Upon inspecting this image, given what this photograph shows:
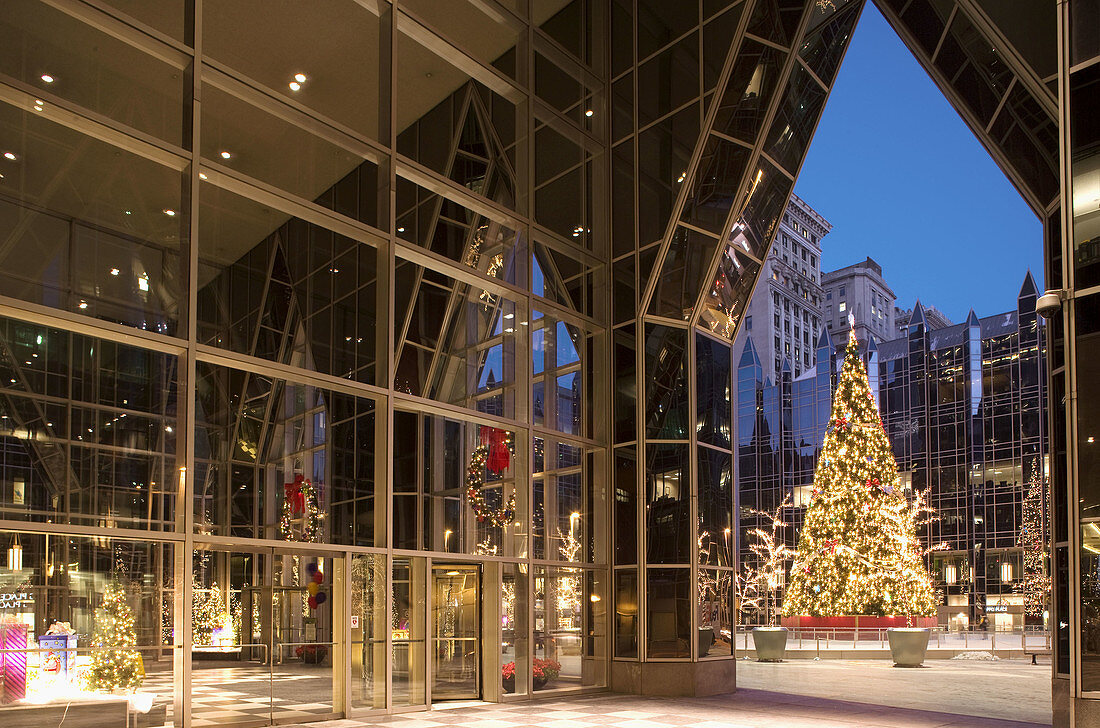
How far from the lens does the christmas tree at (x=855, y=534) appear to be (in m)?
37.1

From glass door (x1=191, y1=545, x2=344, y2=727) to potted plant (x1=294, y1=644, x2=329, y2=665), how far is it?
0.01 m

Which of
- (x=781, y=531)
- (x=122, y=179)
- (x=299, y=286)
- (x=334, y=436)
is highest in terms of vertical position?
(x=122, y=179)

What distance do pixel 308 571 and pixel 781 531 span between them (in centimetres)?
6998

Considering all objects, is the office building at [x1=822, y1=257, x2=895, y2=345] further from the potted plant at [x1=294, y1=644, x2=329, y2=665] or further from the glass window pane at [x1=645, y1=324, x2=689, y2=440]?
the potted plant at [x1=294, y1=644, x2=329, y2=665]

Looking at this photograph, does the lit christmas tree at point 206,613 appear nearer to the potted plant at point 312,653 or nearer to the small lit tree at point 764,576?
the potted plant at point 312,653

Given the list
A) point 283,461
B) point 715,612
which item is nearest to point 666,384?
point 715,612

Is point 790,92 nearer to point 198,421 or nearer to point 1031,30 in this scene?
point 1031,30

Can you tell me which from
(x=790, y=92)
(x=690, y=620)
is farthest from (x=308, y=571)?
(x=790, y=92)

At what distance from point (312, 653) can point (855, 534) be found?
28964 mm


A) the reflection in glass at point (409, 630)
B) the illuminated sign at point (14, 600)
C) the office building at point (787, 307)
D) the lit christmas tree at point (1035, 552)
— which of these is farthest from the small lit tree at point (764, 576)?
the illuminated sign at point (14, 600)

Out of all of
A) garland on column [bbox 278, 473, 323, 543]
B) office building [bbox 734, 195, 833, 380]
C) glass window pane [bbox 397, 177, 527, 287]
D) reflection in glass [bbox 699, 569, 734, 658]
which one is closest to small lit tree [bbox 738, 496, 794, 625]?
office building [bbox 734, 195, 833, 380]

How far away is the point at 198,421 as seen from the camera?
12.4 metres

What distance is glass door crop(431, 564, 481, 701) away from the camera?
15688 millimetres

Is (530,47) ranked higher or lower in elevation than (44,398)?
higher
